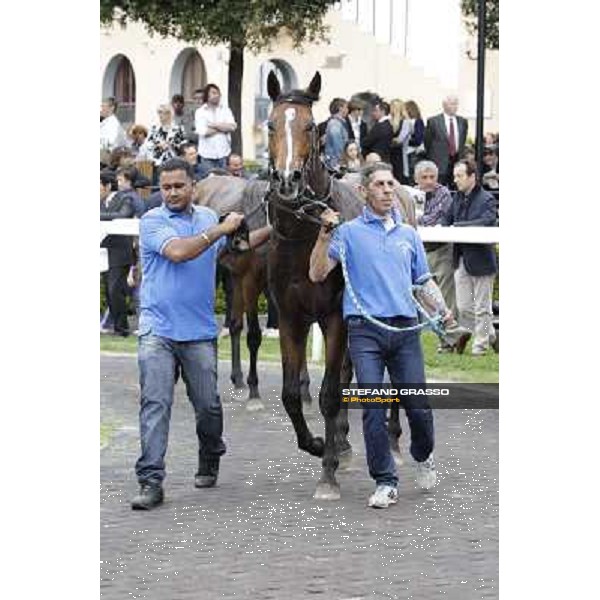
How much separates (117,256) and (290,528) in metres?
11.3

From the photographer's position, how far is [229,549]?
9.45 m

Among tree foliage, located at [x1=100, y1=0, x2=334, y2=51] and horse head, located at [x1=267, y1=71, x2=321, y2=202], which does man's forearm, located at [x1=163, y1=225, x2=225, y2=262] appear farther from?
tree foliage, located at [x1=100, y1=0, x2=334, y2=51]

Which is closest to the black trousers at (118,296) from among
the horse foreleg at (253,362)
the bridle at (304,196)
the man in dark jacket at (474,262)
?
the man in dark jacket at (474,262)

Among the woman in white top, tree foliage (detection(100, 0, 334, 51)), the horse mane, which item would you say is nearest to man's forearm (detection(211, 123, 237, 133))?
the woman in white top

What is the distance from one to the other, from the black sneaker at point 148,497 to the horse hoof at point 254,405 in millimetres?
3954

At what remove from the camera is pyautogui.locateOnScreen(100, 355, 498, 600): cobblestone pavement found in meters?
8.60

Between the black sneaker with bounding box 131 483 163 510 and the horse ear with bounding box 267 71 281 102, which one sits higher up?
the horse ear with bounding box 267 71 281 102

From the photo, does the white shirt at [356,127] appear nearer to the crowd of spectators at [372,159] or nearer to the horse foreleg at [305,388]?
the crowd of spectators at [372,159]

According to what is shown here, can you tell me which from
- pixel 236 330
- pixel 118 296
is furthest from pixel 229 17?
pixel 236 330

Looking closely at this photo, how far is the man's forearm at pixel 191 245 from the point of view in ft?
34.3

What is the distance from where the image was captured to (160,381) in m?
10.8

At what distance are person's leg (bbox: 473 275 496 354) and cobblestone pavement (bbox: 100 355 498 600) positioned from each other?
12.8ft

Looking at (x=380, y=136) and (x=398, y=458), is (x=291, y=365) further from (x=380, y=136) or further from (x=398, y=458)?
(x=380, y=136)

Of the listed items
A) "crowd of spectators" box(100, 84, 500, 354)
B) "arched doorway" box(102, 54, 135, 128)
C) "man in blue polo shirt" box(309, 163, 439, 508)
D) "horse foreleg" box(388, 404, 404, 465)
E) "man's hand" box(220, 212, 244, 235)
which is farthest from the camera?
"arched doorway" box(102, 54, 135, 128)
